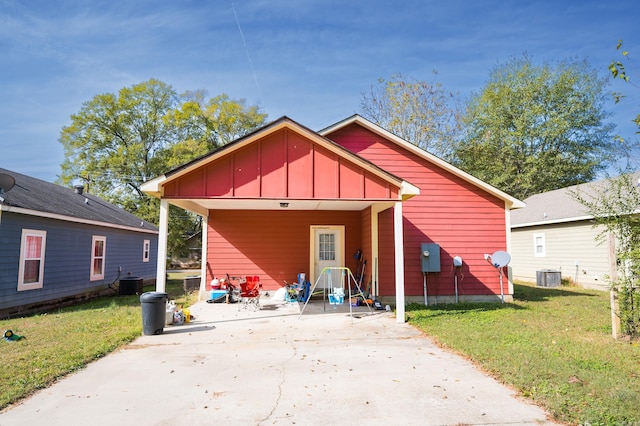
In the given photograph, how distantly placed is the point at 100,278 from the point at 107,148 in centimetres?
1890

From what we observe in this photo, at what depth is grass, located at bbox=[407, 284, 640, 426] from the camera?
385 cm

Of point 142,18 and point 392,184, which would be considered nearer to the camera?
point 392,184

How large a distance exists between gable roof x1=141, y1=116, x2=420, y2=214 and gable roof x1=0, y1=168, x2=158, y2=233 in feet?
15.7

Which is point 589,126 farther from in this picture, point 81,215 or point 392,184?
point 81,215

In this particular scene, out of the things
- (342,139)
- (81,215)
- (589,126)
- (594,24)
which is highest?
(589,126)

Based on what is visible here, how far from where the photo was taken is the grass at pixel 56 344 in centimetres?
467

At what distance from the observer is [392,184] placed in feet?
27.6

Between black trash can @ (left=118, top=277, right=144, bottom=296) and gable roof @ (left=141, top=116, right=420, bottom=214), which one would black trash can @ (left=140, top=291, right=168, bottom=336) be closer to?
gable roof @ (left=141, top=116, right=420, bottom=214)

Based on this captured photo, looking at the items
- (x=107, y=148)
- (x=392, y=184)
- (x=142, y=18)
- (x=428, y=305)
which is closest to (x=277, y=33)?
(x=142, y=18)

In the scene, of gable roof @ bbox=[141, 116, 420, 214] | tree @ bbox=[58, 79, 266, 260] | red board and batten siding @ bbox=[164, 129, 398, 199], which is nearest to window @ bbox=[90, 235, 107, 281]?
gable roof @ bbox=[141, 116, 420, 214]

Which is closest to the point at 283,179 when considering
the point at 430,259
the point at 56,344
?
the point at 430,259

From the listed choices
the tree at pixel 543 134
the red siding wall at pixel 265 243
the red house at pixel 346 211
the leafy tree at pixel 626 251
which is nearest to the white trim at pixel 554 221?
the red house at pixel 346 211

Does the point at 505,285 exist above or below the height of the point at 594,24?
below

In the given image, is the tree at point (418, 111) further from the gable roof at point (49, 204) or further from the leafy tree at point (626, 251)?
the leafy tree at point (626, 251)
